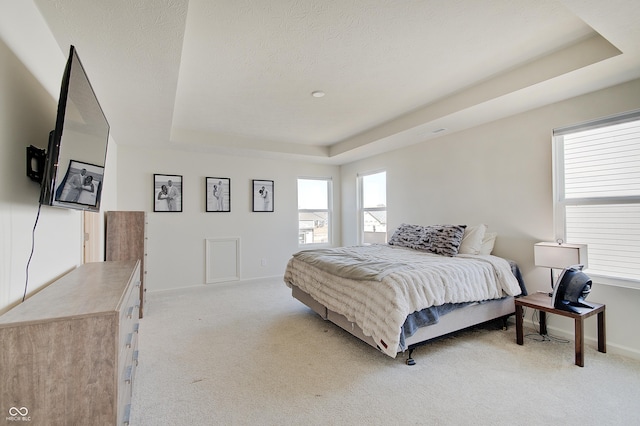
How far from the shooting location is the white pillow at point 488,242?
10.8 feet

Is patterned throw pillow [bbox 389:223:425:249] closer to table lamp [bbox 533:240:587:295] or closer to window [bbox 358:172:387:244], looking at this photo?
window [bbox 358:172:387:244]

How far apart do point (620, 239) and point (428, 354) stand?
1.89 m

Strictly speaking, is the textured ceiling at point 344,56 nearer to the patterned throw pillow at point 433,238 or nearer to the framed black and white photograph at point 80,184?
the framed black and white photograph at point 80,184

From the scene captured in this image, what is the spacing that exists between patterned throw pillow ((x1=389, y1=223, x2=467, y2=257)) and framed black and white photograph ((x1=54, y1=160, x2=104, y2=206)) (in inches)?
125

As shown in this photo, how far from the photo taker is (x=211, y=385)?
2061 millimetres

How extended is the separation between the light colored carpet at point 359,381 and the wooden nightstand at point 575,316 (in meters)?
0.09

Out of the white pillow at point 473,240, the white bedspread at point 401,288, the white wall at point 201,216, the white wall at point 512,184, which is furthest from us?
the white wall at point 201,216

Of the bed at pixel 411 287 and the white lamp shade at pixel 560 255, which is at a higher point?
the white lamp shade at pixel 560 255

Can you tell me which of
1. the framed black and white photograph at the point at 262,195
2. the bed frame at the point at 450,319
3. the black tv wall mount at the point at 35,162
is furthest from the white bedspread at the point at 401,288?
the framed black and white photograph at the point at 262,195

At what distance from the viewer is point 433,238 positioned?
3.51 m

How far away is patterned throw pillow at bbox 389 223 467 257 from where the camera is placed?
3297mm

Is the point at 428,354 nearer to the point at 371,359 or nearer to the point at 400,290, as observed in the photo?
the point at 371,359

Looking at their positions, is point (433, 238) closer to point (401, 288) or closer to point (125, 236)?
point (401, 288)

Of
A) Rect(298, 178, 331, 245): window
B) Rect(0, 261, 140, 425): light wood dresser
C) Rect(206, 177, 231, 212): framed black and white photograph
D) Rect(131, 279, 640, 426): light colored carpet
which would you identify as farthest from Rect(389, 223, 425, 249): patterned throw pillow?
Rect(0, 261, 140, 425): light wood dresser
